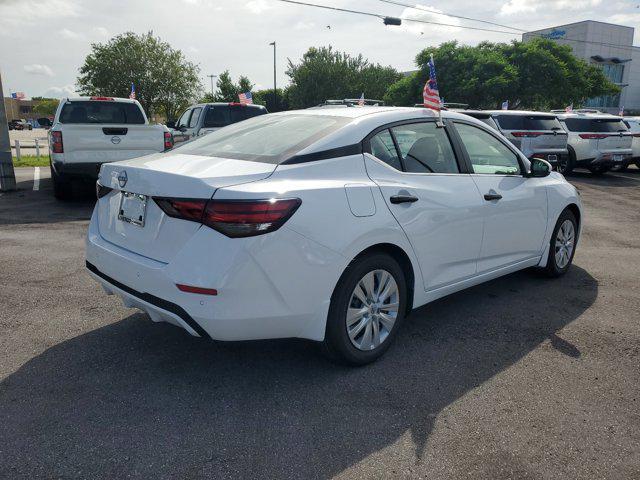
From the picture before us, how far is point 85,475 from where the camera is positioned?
7.88 feet

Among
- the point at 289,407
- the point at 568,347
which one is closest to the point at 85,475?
the point at 289,407

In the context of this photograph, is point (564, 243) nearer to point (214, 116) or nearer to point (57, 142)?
point (57, 142)

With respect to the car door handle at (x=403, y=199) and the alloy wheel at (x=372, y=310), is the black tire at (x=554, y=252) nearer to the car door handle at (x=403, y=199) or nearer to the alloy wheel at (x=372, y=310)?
the car door handle at (x=403, y=199)

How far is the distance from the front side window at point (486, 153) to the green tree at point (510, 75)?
3418 centimetres

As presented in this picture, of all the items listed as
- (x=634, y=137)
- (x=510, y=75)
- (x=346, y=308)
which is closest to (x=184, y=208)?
(x=346, y=308)

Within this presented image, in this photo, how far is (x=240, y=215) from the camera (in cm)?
272

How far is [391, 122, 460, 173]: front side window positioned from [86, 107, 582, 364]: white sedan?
11 mm

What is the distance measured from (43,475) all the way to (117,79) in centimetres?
3966

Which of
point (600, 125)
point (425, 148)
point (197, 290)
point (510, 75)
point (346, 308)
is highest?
point (510, 75)

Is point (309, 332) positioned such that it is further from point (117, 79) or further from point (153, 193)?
point (117, 79)

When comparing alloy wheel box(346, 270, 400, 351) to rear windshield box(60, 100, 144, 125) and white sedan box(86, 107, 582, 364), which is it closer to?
white sedan box(86, 107, 582, 364)

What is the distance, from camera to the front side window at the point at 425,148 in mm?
3703

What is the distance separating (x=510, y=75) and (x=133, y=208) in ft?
124

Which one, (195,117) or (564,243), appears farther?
(195,117)
